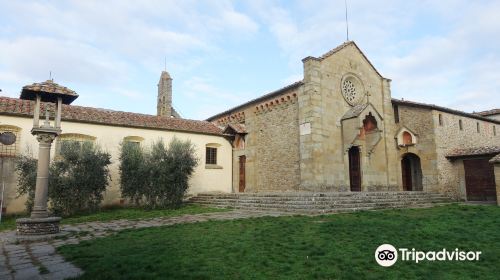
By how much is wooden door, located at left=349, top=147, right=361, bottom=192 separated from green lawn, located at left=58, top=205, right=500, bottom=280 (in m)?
9.68

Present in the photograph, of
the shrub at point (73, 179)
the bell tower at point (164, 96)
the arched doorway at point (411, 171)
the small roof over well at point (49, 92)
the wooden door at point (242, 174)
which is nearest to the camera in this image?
the small roof over well at point (49, 92)

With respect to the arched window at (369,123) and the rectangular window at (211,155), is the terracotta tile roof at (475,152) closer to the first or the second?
the arched window at (369,123)

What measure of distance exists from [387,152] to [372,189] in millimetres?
3204

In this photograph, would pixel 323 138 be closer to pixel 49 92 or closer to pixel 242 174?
pixel 242 174

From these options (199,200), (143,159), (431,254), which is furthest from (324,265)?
(199,200)

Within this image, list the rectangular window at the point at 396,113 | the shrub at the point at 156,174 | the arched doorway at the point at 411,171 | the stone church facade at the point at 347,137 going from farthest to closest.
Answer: the rectangular window at the point at 396,113 → the arched doorway at the point at 411,171 → the stone church facade at the point at 347,137 → the shrub at the point at 156,174

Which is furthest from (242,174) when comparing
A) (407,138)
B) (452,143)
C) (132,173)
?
(452,143)

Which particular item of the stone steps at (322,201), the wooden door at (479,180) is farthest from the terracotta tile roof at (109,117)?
the wooden door at (479,180)

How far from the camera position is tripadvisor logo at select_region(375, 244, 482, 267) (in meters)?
5.47

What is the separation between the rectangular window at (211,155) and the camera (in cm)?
2211

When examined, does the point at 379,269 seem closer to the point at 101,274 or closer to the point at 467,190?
the point at 101,274

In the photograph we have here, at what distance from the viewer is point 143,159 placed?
645 inches

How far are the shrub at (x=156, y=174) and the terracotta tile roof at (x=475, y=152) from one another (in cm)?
1620

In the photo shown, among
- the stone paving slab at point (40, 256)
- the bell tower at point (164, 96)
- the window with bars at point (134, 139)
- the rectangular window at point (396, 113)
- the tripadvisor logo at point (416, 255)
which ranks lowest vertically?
the stone paving slab at point (40, 256)
